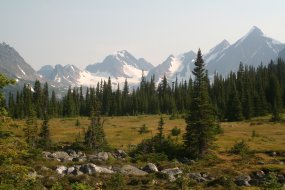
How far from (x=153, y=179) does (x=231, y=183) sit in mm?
7982

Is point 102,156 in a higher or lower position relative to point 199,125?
lower

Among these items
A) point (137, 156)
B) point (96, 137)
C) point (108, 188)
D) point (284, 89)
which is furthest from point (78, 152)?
point (284, 89)

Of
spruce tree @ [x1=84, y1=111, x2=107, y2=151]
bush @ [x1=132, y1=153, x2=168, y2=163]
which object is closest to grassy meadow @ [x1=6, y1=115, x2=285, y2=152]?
spruce tree @ [x1=84, y1=111, x2=107, y2=151]

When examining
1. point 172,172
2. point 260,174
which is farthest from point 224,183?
point 172,172

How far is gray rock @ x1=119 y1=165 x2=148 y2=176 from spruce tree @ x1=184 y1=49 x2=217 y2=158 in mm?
12795

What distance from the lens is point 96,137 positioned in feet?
221

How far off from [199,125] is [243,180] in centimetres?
1906

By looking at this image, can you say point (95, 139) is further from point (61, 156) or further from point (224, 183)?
point (224, 183)

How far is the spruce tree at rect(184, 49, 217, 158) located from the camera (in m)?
59.8

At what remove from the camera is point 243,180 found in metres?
42.1

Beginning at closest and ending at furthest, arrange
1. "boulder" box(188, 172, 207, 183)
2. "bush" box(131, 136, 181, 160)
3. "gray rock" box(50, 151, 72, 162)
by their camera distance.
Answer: "boulder" box(188, 172, 207, 183) → "gray rock" box(50, 151, 72, 162) → "bush" box(131, 136, 181, 160)

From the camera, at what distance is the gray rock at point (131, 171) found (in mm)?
47281

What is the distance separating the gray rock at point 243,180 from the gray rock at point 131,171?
10.4 m

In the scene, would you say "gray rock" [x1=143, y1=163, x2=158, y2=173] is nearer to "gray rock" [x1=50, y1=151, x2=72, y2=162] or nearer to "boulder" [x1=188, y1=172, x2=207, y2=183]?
"boulder" [x1=188, y1=172, x2=207, y2=183]
